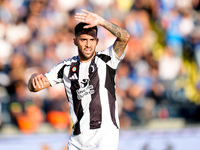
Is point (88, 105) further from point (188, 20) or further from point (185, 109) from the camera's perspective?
point (188, 20)

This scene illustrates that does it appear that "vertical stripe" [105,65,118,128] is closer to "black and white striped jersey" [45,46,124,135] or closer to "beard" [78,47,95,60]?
"black and white striped jersey" [45,46,124,135]

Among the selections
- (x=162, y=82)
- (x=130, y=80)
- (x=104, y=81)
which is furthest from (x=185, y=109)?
(x=104, y=81)

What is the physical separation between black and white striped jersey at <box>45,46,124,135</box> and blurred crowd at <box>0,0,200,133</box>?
4.04 metres

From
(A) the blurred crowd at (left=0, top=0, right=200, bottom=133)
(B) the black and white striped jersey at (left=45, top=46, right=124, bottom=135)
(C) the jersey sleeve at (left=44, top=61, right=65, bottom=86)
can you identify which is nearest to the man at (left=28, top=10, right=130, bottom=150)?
(B) the black and white striped jersey at (left=45, top=46, right=124, bottom=135)

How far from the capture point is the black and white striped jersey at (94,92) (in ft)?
15.6

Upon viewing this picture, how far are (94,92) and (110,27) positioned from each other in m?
0.82

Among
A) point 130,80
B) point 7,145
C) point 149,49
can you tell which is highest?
point 149,49

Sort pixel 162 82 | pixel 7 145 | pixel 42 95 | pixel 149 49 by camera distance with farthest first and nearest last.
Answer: pixel 149 49 → pixel 162 82 → pixel 42 95 → pixel 7 145

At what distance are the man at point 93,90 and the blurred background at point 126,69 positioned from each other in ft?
11.5

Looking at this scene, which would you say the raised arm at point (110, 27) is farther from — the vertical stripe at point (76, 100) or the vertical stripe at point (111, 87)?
the vertical stripe at point (76, 100)

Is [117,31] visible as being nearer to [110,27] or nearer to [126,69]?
[110,27]

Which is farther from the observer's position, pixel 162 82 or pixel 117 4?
pixel 117 4

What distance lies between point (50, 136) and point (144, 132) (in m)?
2.02

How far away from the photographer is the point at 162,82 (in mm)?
9969
